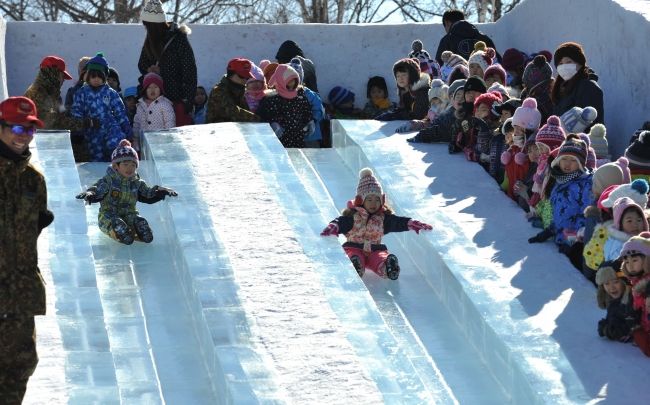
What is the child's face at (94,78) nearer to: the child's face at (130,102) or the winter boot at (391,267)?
the child's face at (130,102)

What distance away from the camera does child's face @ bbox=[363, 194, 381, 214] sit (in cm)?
1118

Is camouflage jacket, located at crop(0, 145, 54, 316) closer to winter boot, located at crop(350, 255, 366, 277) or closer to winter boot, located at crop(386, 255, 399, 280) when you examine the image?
winter boot, located at crop(350, 255, 366, 277)

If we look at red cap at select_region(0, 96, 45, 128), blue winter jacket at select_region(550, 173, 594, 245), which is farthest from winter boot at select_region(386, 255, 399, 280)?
red cap at select_region(0, 96, 45, 128)

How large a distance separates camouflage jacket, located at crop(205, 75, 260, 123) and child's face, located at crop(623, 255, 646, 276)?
5.69 metres

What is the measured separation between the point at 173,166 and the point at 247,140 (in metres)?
0.99

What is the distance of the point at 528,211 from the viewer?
468 inches

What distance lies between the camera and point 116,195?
38.0ft

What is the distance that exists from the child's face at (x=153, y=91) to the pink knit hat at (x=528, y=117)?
3517mm

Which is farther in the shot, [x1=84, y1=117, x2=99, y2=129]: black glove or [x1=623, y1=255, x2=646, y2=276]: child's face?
[x1=84, y1=117, x2=99, y2=129]: black glove

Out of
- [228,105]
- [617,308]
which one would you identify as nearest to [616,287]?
[617,308]

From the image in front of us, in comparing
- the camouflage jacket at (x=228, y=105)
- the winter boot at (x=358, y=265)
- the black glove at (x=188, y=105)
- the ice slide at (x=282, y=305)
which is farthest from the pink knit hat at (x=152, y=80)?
the winter boot at (x=358, y=265)

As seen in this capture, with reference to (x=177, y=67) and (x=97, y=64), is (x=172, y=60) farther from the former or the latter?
(x=97, y=64)

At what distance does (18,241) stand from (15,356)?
1.82 ft

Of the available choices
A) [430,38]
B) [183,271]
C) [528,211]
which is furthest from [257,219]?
[430,38]
